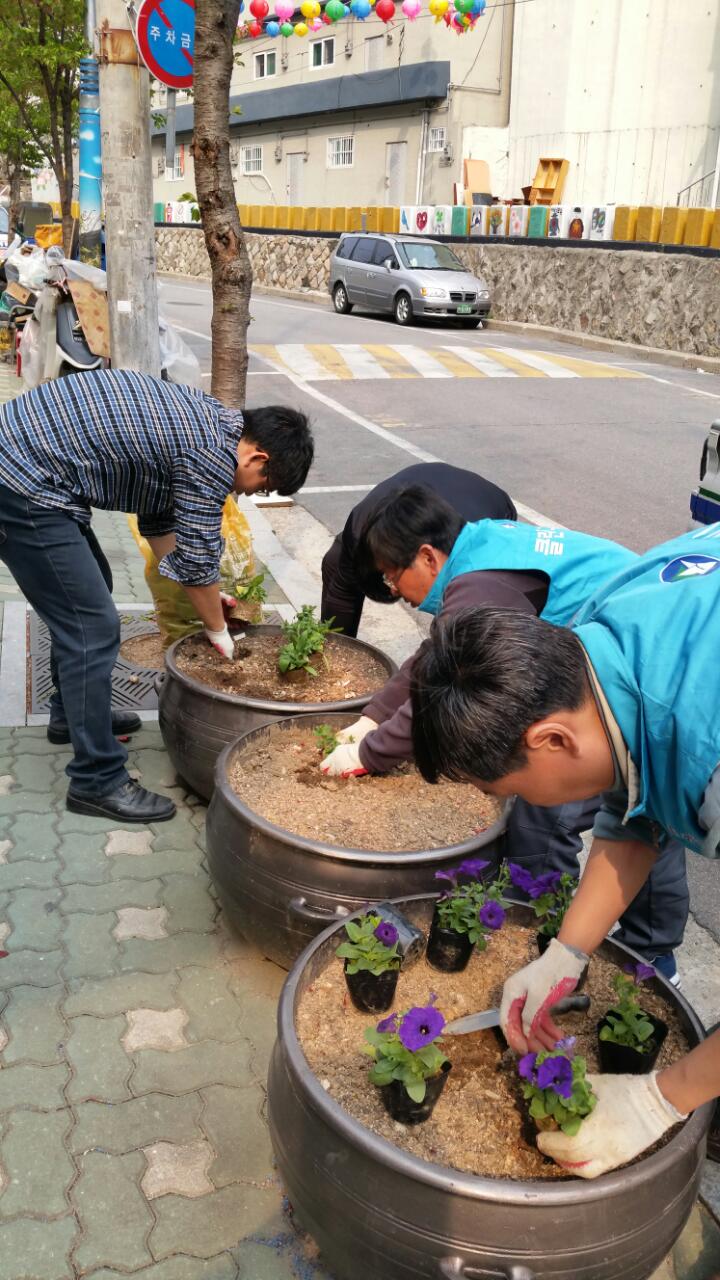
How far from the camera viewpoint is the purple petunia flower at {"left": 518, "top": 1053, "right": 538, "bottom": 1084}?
73.2 inches

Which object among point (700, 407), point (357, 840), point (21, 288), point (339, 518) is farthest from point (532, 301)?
point (357, 840)

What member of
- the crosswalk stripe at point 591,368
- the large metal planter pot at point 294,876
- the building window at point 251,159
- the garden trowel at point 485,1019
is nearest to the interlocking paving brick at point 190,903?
the large metal planter pot at point 294,876

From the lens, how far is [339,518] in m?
7.40

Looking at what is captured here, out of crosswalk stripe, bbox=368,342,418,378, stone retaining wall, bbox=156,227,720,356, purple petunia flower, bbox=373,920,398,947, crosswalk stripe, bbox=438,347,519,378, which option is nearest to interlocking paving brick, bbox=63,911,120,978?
purple petunia flower, bbox=373,920,398,947

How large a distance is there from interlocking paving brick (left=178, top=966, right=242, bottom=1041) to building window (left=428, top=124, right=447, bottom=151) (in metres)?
27.6

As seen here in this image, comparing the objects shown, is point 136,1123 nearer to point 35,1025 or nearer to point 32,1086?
point 32,1086

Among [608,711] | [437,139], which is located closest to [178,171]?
Answer: [437,139]

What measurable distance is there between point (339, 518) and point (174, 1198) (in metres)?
5.59

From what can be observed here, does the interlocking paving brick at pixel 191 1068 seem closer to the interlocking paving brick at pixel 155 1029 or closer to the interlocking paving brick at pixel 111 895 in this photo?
the interlocking paving brick at pixel 155 1029

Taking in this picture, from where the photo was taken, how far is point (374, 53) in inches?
1128

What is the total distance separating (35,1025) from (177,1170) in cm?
60

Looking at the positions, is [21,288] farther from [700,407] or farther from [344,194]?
[344,194]

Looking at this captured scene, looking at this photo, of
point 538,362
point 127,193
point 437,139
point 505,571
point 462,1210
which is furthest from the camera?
point 437,139

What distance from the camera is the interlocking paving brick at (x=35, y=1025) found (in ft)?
8.41
